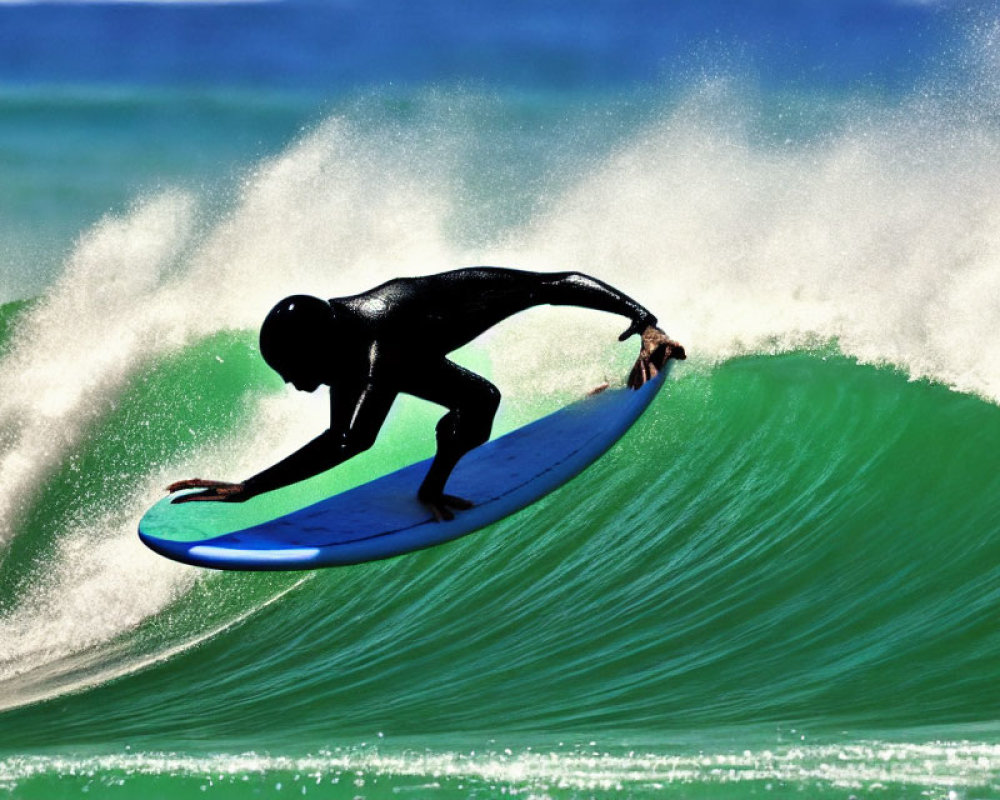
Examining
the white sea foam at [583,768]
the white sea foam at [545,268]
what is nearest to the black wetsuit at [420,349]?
the white sea foam at [583,768]

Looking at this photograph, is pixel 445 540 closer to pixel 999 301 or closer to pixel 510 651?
pixel 510 651

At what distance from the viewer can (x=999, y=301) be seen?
30.2ft

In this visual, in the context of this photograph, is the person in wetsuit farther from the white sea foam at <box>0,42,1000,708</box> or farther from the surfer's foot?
the white sea foam at <box>0,42,1000,708</box>

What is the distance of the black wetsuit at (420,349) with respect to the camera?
4.72 meters

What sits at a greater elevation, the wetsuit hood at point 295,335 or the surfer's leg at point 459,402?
the wetsuit hood at point 295,335

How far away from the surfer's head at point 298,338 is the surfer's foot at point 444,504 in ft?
3.15

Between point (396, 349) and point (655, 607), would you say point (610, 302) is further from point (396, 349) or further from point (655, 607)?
point (655, 607)

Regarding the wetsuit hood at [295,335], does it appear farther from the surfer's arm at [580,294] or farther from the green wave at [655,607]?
the green wave at [655,607]

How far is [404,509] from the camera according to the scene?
217 inches

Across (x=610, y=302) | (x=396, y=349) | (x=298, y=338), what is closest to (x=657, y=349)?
(x=610, y=302)

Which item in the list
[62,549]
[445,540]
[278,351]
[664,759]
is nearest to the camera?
[278,351]

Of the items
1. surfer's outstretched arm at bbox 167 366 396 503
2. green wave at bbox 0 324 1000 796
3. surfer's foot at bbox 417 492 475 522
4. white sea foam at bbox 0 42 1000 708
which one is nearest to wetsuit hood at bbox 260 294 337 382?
surfer's outstretched arm at bbox 167 366 396 503

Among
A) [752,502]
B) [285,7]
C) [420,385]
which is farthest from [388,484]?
[285,7]

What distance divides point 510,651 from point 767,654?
1201mm
